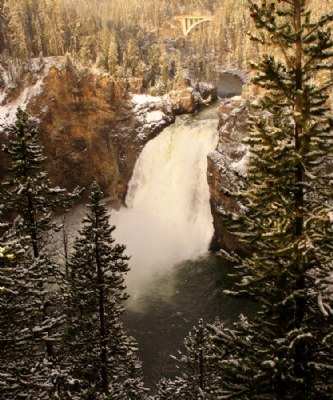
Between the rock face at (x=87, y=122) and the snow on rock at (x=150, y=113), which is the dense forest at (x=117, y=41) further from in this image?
the rock face at (x=87, y=122)

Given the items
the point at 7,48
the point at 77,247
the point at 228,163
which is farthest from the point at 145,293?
the point at 7,48

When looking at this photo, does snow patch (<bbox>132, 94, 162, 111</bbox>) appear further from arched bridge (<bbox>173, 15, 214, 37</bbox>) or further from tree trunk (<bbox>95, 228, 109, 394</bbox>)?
arched bridge (<bbox>173, 15, 214, 37</bbox>)

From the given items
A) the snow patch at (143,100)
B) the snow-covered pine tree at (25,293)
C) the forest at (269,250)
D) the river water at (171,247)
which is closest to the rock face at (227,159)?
the river water at (171,247)

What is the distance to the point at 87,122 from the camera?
167ft

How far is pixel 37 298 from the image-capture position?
16172mm

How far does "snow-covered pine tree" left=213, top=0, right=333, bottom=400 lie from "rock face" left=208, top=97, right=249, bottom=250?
1052 inches

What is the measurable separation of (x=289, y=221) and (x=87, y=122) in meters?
44.4

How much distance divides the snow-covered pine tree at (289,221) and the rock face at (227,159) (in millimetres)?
26712

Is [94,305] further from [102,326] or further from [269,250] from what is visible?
[269,250]

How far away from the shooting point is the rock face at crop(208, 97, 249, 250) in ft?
124

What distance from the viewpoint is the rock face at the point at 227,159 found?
3784cm

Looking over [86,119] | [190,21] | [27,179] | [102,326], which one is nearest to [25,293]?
[27,179]

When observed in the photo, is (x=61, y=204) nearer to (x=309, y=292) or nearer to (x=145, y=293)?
(x=309, y=292)

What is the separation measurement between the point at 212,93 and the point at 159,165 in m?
24.4
